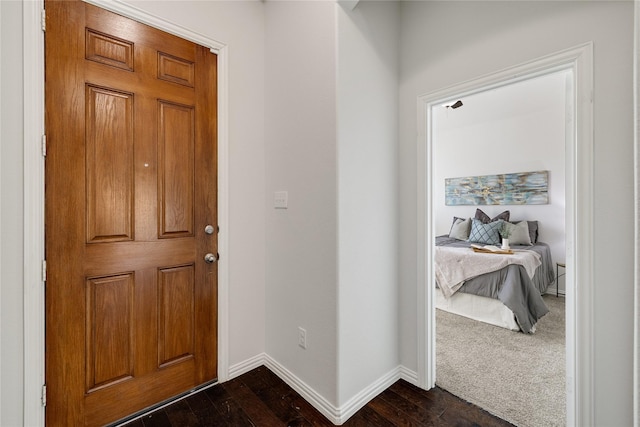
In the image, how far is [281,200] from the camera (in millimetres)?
1994

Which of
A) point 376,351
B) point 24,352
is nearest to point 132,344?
point 24,352

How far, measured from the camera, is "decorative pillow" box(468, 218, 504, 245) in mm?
4227

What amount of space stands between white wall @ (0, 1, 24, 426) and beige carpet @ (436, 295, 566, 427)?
93.4 inches

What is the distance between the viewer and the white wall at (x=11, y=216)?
4.14 ft

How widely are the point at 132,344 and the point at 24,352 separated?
437 millimetres

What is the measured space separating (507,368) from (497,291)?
913 millimetres

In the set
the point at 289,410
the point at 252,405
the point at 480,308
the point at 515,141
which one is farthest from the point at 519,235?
the point at 252,405

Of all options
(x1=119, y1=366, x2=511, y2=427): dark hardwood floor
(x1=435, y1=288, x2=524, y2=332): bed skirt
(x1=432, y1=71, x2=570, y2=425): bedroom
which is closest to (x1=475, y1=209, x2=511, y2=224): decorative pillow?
(x1=432, y1=71, x2=570, y2=425): bedroom

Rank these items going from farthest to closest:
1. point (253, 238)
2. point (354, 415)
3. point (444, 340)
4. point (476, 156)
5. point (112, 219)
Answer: point (476, 156) < point (444, 340) < point (253, 238) < point (354, 415) < point (112, 219)

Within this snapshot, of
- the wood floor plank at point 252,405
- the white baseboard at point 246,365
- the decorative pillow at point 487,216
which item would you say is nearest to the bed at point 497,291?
the decorative pillow at point 487,216

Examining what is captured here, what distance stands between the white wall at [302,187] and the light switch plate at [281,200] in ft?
0.14

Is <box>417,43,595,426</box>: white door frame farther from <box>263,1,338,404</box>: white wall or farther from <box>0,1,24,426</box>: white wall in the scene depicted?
<box>0,1,24,426</box>: white wall

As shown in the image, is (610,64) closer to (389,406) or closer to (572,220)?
(572,220)

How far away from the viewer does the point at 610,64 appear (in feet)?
4.04
